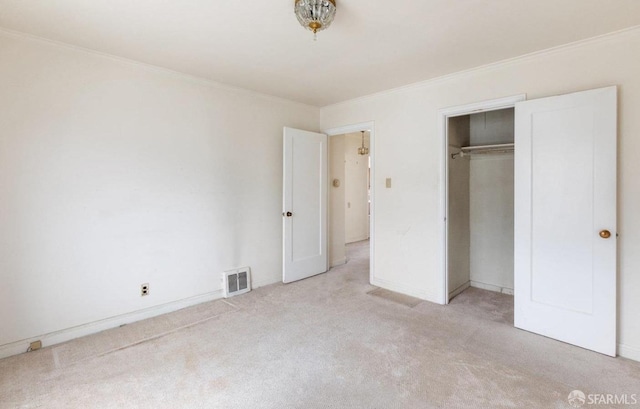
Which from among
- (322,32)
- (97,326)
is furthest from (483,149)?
(97,326)

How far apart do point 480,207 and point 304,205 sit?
2321mm

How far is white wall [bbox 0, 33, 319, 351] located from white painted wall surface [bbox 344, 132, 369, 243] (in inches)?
141

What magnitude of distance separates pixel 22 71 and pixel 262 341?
9.41 ft

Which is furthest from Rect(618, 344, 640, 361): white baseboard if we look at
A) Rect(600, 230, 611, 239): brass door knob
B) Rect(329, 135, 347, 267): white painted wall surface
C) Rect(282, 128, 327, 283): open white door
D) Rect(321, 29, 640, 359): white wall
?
Rect(329, 135, 347, 267): white painted wall surface

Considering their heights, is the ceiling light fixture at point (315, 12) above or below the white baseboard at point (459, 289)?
above

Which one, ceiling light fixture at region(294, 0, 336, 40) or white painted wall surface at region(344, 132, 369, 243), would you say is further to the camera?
white painted wall surface at region(344, 132, 369, 243)

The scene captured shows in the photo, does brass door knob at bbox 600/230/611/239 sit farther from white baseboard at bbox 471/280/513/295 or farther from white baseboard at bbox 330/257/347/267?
white baseboard at bbox 330/257/347/267

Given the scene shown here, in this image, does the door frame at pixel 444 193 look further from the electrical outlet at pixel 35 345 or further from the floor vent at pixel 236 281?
the electrical outlet at pixel 35 345

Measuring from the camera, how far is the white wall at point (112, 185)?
249cm

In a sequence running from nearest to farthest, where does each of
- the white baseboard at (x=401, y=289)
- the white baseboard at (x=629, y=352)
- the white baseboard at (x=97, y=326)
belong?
the white baseboard at (x=629, y=352) → the white baseboard at (x=97, y=326) → the white baseboard at (x=401, y=289)

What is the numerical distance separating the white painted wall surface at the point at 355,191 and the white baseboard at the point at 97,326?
14.2 ft

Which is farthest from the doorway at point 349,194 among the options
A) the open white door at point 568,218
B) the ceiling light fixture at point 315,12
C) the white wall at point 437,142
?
the ceiling light fixture at point 315,12

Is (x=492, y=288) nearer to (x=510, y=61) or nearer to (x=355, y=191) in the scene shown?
(x=510, y=61)

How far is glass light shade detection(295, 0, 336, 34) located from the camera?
6.42 ft
